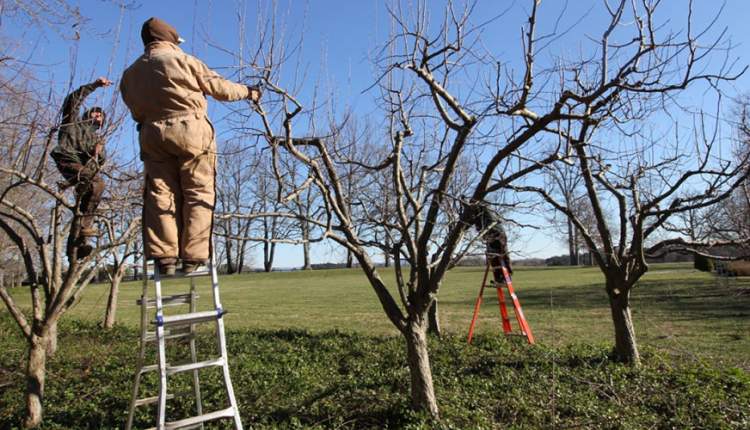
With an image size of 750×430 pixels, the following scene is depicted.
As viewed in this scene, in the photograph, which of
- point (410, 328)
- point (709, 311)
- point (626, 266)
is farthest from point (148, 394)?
point (709, 311)

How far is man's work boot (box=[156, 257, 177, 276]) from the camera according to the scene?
3.46 m

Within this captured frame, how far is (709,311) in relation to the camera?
12352 millimetres

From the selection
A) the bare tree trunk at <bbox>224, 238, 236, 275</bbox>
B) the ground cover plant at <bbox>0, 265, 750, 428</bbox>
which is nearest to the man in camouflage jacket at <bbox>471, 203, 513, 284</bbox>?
the ground cover plant at <bbox>0, 265, 750, 428</bbox>

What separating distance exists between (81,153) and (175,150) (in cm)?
242

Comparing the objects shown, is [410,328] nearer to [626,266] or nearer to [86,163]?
[626,266]

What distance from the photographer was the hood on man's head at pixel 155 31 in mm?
3738

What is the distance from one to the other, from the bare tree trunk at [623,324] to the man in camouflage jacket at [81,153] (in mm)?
6195

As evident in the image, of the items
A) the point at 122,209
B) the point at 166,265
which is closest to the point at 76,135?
the point at 122,209

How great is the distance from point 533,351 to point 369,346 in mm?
2389

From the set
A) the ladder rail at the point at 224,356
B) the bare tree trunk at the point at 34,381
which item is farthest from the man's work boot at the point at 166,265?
the bare tree trunk at the point at 34,381

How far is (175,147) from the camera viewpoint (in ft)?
11.4

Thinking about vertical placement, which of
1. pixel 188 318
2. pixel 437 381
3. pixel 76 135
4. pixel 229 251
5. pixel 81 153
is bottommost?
pixel 437 381

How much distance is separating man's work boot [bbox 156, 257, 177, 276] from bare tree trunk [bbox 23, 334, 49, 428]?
2413mm

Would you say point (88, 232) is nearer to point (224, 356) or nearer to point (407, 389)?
point (224, 356)
